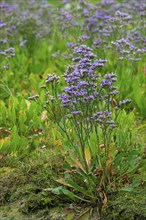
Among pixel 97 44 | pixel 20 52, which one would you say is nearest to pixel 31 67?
pixel 20 52

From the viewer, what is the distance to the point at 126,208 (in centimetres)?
391

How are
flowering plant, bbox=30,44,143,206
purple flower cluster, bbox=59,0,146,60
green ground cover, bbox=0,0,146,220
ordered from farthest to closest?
purple flower cluster, bbox=59,0,146,60 → green ground cover, bbox=0,0,146,220 → flowering plant, bbox=30,44,143,206

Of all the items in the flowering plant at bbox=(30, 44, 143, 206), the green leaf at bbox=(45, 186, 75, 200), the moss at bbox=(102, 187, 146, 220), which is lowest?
the moss at bbox=(102, 187, 146, 220)

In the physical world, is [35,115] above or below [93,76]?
below

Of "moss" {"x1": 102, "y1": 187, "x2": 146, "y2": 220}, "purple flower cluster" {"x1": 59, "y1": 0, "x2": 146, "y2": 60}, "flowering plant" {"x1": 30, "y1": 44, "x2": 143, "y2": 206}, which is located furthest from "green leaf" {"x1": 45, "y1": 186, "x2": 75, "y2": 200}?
"purple flower cluster" {"x1": 59, "y1": 0, "x2": 146, "y2": 60}

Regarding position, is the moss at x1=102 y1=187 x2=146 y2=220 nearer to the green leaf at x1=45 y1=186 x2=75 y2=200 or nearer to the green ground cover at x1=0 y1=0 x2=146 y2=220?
the green ground cover at x1=0 y1=0 x2=146 y2=220

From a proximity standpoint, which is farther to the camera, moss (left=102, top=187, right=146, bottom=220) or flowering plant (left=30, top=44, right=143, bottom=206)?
moss (left=102, top=187, right=146, bottom=220)

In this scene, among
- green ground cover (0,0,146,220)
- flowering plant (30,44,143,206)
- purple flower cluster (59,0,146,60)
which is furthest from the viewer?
purple flower cluster (59,0,146,60)

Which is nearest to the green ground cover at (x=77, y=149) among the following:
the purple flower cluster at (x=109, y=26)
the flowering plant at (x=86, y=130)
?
the flowering plant at (x=86, y=130)

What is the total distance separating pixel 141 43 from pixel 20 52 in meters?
1.90

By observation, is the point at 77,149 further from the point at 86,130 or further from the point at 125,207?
the point at 125,207

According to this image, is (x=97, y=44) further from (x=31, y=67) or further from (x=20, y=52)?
(x=20, y=52)

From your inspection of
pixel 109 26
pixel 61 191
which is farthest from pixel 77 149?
pixel 109 26

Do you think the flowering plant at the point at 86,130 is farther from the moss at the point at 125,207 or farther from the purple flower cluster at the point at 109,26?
the purple flower cluster at the point at 109,26
